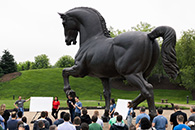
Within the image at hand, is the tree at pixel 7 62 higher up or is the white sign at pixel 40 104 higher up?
the tree at pixel 7 62

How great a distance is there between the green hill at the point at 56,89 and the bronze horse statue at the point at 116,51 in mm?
24627

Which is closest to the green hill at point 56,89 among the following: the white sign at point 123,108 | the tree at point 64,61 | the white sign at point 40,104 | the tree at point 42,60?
the white sign at point 40,104

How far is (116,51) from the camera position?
21.8 feet

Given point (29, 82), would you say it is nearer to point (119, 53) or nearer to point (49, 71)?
point (49, 71)

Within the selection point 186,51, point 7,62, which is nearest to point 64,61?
point 7,62

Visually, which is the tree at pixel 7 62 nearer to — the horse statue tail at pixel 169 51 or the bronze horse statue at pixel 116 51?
the bronze horse statue at pixel 116 51

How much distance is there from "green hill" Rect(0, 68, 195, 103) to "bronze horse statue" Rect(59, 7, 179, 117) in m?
24.6

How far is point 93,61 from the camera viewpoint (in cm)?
717

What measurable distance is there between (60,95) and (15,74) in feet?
51.9

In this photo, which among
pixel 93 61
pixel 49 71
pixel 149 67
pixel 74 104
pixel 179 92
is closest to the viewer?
pixel 149 67

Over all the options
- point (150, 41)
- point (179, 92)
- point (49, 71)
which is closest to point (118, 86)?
point (179, 92)

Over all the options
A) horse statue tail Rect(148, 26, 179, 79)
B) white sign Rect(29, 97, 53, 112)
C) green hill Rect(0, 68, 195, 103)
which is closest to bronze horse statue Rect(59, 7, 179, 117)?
horse statue tail Rect(148, 26, 179, 79)

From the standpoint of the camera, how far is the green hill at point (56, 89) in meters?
34.0

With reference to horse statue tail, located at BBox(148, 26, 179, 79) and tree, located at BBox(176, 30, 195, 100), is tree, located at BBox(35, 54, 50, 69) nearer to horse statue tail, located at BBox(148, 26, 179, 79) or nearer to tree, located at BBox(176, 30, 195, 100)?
tree, located at BBox(176, 30, 195, 100)
